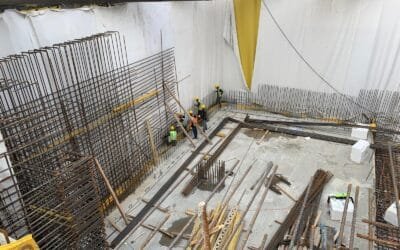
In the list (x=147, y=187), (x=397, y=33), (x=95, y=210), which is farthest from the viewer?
(x=397, y=33)

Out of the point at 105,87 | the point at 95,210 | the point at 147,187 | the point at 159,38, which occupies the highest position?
the point at 159,38

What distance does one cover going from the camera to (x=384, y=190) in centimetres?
503

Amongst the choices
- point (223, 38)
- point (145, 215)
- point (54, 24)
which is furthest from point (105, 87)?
point (223, 38)

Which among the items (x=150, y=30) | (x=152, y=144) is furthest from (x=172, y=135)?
(x=150, y=30)

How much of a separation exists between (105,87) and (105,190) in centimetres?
167

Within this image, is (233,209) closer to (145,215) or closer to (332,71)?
(145,215)

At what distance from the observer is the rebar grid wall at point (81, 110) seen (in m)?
3.58

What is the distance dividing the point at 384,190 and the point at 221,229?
2907mm

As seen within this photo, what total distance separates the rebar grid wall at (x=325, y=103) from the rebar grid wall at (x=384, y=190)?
1.49m

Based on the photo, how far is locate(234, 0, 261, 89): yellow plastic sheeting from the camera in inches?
308

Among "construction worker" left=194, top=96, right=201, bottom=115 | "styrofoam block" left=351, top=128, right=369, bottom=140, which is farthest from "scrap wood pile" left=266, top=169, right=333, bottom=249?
"construction worker" left=194, top=96, right=201, bottom=115

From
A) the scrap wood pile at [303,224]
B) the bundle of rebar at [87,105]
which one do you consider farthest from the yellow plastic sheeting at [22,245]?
the scrap wood pile at [303,224]

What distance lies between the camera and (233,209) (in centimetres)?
463

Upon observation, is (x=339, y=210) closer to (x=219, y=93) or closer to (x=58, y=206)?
(x=58, y=206)
